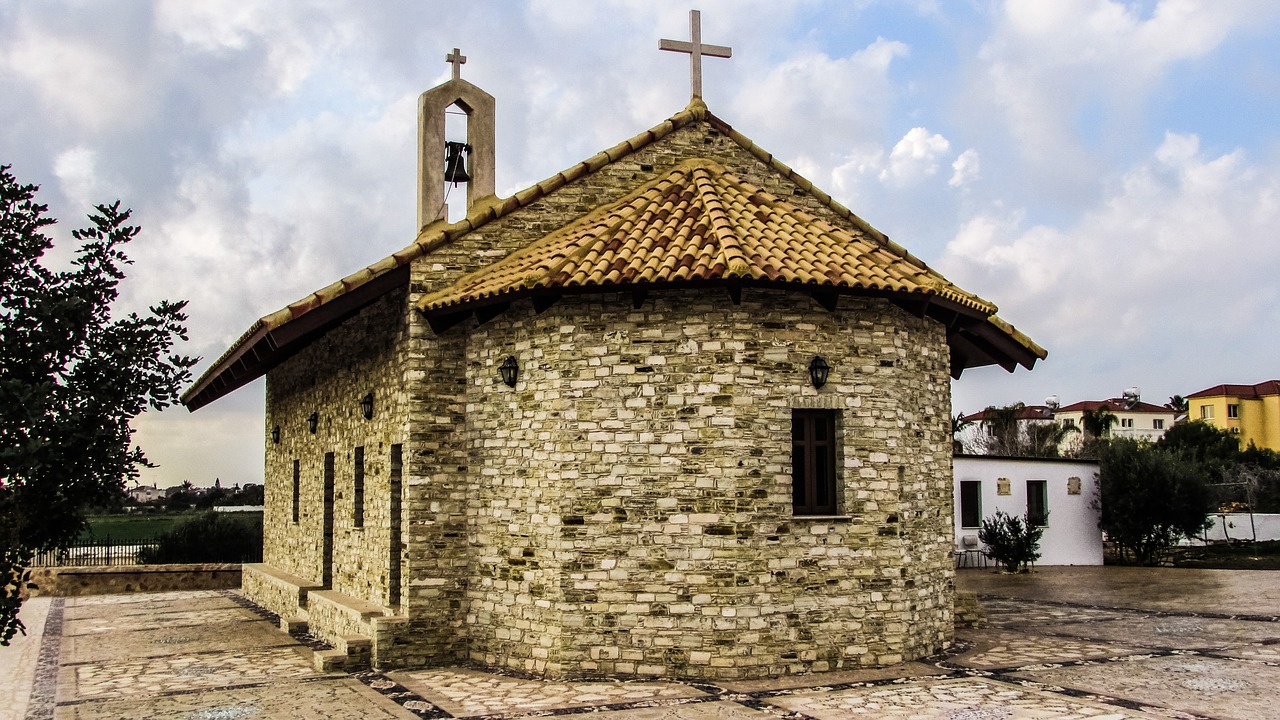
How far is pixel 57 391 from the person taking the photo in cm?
527

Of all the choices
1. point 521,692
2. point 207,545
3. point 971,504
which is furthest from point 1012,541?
point 207,545

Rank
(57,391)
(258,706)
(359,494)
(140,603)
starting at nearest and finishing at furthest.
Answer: (57,391), (258,706), (359,494), (140,603)

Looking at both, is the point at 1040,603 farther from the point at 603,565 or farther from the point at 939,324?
the point at 603,565

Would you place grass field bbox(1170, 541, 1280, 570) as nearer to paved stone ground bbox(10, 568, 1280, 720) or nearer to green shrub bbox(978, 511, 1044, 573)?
green shrub bbox(978, 511, 1044, 573)

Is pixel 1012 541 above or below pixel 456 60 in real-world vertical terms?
below

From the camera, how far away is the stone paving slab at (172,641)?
41.0 ft

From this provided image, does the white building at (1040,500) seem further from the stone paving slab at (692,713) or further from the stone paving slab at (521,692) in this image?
the stone paving slab at (692,713)

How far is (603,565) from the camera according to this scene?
33.1ft

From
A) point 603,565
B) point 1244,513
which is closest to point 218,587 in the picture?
point 603,565

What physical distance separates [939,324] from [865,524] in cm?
265

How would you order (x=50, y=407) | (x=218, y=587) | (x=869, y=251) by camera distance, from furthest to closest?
(x=218, y=587) → (x=869, y=251) → (x=50, y=407)

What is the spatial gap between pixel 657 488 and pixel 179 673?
537 centimetres

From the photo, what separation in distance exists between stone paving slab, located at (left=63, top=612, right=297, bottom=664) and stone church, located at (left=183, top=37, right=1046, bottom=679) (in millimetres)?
1559

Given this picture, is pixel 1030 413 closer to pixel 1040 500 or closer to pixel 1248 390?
pixel 1248 390
